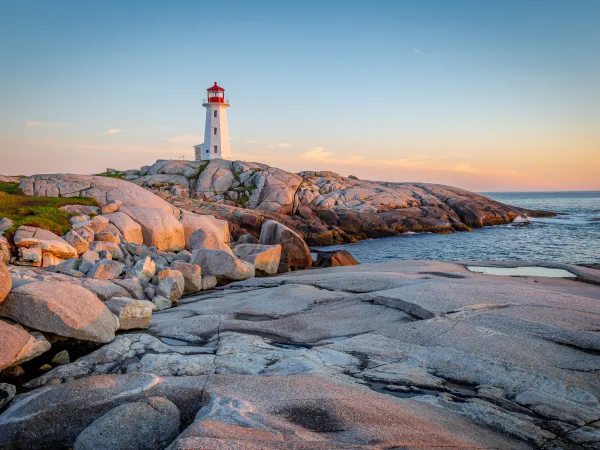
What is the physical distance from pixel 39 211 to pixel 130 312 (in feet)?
45.9

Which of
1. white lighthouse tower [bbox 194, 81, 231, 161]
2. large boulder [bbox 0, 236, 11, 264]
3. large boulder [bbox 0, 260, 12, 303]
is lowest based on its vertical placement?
large boulder [bbox 0, 236, 11, 264]

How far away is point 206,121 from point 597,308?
55.6 m

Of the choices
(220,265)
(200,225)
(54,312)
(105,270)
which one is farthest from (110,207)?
(54,312)

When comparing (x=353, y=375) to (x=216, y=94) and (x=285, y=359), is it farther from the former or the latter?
(x=216, y=94)

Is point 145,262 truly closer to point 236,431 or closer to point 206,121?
point 236,431

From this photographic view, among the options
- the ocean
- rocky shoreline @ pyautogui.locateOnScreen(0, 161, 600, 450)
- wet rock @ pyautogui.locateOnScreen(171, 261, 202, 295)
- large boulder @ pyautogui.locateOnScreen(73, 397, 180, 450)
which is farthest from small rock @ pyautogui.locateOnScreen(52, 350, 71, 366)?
the ocean

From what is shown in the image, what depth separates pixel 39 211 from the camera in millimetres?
20047

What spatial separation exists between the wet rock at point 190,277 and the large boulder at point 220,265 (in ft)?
4.25

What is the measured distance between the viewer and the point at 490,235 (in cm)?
4081

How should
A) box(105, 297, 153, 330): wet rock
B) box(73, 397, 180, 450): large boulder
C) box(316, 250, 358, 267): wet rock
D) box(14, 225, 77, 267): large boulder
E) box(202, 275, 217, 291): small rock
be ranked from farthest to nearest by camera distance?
box(316, 250, 358, 267): wet rock
box(14, 225, 77, 267): large boulder
box(202, 275, 217, 291): small rock
box(105, 297, 153, 330): wet rock
box(73, 397, 180, 450): large boulder

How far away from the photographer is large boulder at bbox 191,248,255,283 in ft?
52.1

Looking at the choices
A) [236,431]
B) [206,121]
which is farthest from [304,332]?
[206,121]

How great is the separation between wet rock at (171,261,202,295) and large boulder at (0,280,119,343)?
6032 mm

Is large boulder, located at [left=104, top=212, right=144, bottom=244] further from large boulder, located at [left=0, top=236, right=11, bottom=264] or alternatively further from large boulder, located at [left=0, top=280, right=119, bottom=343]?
large boulder, located at [left=0, top=280, right=119, bottom=343]
